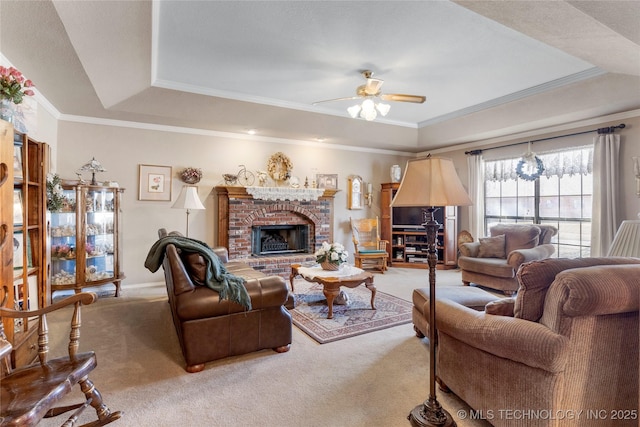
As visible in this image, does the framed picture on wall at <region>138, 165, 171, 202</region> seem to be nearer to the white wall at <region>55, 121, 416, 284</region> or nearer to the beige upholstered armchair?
the white wall at <region>55, 121, 416, 284</region>

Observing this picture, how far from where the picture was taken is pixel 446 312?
6.36 feet

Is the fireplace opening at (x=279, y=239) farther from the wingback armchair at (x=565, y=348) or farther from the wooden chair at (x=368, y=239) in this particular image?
the wingback armchair at (x=565, y=348)

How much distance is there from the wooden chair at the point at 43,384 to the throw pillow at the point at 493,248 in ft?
15.9

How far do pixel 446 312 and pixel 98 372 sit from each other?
2.50m

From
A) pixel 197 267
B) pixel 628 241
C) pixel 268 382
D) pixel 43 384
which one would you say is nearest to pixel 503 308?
pixel 628 241

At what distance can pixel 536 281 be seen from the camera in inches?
60.4

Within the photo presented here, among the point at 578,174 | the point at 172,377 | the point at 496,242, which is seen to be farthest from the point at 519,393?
the point at 578,174

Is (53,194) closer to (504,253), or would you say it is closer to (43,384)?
(43,384)

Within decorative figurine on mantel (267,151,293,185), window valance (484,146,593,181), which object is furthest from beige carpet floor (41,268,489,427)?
window valance (484,146,593,181)

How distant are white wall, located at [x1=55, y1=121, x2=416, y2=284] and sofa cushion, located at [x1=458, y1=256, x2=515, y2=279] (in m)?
3.21

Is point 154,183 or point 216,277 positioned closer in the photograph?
point 216,277

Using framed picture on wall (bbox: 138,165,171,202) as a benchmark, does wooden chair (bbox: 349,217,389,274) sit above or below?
below

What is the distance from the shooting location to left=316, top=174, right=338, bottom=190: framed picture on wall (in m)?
6.16

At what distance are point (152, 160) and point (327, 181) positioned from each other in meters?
3.06
